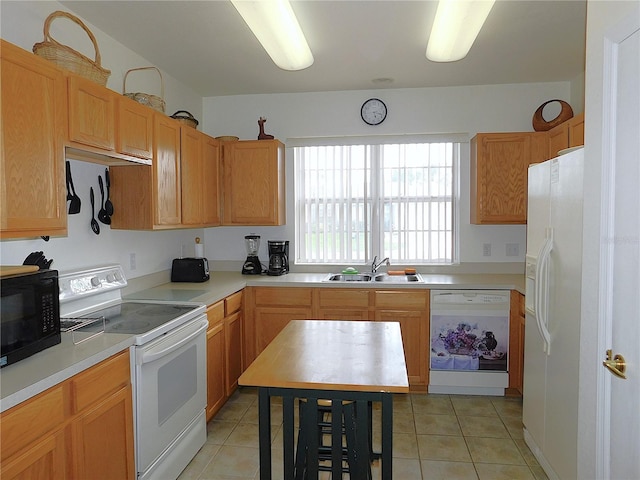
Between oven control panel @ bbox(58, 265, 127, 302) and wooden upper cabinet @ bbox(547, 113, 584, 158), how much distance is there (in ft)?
10.7

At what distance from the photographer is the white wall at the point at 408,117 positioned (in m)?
3.91

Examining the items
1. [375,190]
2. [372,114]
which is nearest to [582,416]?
[375,190]

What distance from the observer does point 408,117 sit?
4020mm

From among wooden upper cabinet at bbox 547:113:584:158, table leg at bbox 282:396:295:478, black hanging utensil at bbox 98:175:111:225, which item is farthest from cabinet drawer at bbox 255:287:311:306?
wooden upper cabinet at bbox 547:113:584:158

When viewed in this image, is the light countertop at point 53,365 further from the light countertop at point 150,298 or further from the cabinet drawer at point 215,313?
the cabinet drawer at point 215,313

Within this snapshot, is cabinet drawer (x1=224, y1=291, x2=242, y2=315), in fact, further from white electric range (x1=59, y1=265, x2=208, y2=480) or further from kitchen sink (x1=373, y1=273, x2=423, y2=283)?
kitchen sink (x1=373, y1=273, x2=423, y2=283)

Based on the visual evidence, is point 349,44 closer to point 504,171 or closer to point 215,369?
point 504,171

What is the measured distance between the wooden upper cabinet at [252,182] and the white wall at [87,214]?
58 cm

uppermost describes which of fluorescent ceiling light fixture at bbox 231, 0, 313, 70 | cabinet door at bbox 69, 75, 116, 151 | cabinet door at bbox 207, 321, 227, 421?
fluorescent ceiling light fixture at bbox 231, 0, 313, 70

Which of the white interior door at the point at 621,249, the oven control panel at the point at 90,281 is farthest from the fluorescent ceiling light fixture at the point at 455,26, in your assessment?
the oven control panel at the point at 90,281

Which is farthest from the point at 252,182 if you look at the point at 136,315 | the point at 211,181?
the point at 136,315

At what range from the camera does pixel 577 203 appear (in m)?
1.95

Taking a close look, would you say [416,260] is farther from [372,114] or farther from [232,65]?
[232,65]

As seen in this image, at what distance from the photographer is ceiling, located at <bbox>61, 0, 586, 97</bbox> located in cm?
250
